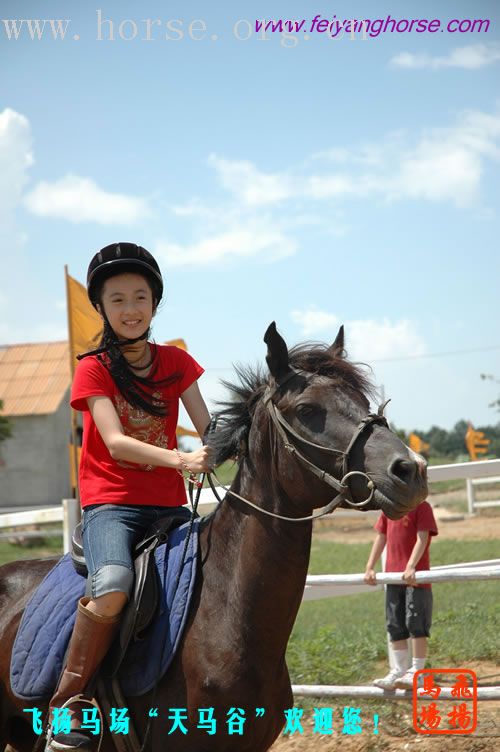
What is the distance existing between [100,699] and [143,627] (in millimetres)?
369

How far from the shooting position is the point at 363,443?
3.32m

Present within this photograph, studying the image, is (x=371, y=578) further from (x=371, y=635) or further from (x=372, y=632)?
(x=372, y=632)

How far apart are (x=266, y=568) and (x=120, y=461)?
82 centimetres

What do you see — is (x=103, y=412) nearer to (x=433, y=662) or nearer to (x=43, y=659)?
(x=43, y=659)

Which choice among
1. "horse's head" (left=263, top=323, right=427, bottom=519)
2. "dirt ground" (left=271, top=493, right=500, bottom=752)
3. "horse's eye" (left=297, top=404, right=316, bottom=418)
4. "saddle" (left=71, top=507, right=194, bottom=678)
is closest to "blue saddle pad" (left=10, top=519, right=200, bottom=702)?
"saddle" (left=71, top=507, right=194, bottom=678)

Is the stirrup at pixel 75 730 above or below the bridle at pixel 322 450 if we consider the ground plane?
below

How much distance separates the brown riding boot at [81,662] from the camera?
11.3ft

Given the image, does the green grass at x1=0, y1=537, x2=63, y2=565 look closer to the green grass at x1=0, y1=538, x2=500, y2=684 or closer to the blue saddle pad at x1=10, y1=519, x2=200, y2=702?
the green grass at x1=0, y1=538, x2=500, y2=684

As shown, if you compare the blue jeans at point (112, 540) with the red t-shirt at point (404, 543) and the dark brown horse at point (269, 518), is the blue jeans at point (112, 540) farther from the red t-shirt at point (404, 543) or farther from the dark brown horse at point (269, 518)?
the red t-shirt at point (404, 543)

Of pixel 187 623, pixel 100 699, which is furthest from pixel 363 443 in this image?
pixel 100 699

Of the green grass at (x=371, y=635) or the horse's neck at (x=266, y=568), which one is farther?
the green grass at (x=371, y=635)

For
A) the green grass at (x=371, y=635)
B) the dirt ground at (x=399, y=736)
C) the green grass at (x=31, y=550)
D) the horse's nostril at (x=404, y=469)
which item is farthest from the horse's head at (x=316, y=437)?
the green grass at (x=31, y=550)

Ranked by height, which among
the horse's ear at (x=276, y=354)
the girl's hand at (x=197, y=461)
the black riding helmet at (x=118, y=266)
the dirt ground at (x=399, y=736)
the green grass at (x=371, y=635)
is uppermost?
the black riding helmet at (x=118, y=266)

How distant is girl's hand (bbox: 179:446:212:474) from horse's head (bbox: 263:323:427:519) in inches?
12.2
